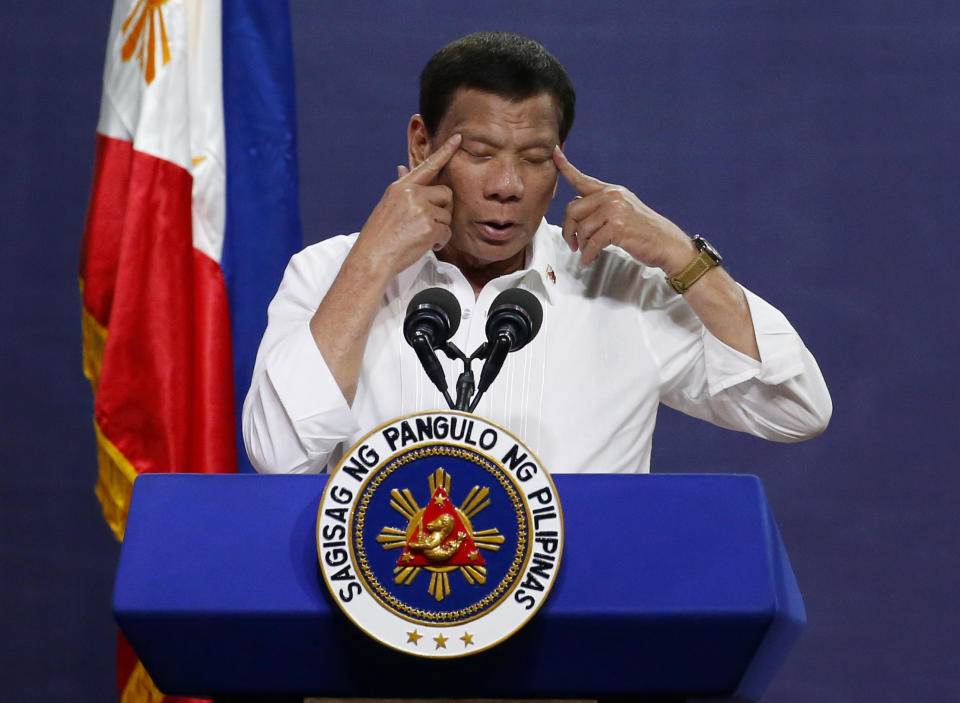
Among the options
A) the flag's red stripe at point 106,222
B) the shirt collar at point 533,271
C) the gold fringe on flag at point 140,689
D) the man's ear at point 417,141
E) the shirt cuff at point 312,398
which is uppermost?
the man's ear at point 417,141

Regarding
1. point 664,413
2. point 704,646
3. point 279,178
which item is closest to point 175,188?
point 279,178

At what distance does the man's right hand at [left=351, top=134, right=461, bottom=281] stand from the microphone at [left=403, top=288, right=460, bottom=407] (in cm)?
31

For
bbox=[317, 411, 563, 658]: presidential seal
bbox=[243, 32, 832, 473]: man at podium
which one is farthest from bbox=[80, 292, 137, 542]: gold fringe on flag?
bbox=[317, 411, 563, 658]: presidential seal

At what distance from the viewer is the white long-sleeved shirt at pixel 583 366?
1406 millimetres

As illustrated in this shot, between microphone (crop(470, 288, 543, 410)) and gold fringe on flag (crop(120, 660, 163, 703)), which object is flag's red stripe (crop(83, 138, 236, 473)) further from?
microphone (crop(470, 288, 543, 410))

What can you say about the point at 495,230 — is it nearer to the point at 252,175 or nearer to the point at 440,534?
the point at 440,534

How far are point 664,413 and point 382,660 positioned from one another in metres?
1.61

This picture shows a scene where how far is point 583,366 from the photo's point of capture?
58.3 inches

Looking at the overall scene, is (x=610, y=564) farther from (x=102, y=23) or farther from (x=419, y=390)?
(x=102, y=23)

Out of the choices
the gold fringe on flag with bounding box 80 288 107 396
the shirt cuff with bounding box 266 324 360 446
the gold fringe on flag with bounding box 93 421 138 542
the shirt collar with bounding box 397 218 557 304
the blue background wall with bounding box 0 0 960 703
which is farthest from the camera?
the blue background wall with bounding box 0 0 960 703

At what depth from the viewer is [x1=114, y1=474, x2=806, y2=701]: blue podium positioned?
916mm

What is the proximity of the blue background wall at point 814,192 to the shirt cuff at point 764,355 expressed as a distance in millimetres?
1072

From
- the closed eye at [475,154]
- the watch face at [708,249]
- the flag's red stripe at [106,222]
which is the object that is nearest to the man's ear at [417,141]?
the closed eye at [475,154]

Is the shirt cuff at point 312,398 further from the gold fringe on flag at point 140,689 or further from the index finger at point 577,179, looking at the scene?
the gold fringe on flag at point 140,689
